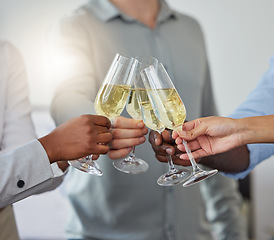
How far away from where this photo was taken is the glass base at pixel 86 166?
102cm

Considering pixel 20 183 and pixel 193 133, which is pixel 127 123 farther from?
pixel 20 183

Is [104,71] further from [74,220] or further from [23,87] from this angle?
[74,220]

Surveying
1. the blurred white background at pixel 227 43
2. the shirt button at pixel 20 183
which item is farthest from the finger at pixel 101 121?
the blurred white background at pixel 227 43

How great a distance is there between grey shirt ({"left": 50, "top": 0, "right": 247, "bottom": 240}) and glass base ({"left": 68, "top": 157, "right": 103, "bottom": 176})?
0.37 m

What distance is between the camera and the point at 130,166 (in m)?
1.13

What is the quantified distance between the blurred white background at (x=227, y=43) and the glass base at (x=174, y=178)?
210cm

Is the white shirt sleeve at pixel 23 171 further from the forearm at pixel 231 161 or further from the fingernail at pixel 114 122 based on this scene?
the forearm at pixel 231 161

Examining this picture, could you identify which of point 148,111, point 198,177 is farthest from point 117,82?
point 198,177

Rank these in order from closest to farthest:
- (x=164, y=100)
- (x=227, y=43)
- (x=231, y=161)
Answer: (x=164, y=100) → (x=231, y=161) → (x=227, y=43)

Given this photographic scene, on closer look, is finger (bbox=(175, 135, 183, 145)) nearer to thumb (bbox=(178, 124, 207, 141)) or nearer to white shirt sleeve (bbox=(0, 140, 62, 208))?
thumb (bbox=(178, 124, 207, 141))

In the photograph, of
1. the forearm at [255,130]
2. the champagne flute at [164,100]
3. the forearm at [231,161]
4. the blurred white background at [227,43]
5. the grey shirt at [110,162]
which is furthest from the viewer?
the blurred white background at [227,43]

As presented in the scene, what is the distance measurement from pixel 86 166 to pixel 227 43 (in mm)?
2603

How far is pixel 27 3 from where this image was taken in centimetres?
303

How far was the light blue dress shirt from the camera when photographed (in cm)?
135
